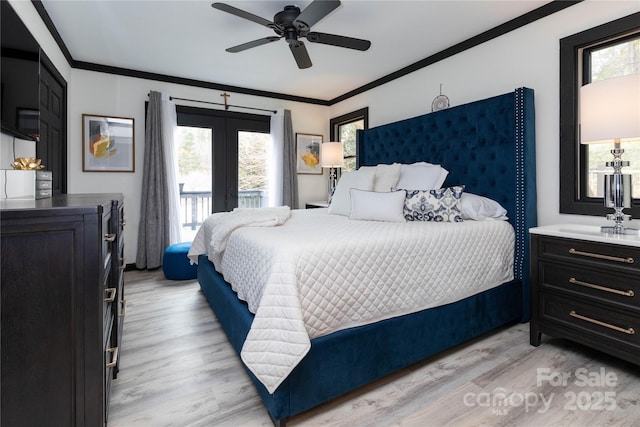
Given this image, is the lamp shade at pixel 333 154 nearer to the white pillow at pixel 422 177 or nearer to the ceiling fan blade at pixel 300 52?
the white pillow at pixel 422 177

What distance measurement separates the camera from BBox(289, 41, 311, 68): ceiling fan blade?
8.24ft

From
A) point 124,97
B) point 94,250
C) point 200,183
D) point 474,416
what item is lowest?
point 474,416

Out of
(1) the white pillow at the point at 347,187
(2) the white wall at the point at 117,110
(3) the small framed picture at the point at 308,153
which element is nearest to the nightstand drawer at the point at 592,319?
(1) the white pillow at the point at 347,187

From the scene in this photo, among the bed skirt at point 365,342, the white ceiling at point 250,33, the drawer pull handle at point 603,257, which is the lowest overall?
the bed skirt at point 365,342

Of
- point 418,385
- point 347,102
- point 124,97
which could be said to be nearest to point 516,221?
point 418,385

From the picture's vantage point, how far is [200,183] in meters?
4.56

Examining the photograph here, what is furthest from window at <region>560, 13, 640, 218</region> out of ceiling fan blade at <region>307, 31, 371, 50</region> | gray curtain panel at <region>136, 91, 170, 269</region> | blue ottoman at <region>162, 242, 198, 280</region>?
gray curtain panel at <region>136, 91, 170, 269</region>

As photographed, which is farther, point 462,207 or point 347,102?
point 347,102

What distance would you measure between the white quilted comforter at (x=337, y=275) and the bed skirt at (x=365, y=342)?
0.19ft

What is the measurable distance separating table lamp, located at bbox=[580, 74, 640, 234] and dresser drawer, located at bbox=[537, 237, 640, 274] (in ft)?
0.69

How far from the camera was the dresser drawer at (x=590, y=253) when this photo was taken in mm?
1722

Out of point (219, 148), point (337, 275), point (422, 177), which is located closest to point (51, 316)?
point (337, 275)

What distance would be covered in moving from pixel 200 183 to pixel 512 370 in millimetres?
4099

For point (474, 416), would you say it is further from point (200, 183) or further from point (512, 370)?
point (200, 183)
